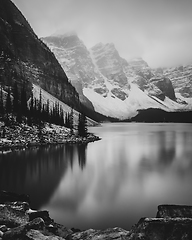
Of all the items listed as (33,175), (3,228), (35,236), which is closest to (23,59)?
(33,175)

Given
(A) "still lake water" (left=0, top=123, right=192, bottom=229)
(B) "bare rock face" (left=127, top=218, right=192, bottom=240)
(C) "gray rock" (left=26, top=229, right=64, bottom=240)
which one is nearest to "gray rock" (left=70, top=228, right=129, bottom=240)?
(B) "bare rock face" (left=127, top=218, right=192, bottom=240)

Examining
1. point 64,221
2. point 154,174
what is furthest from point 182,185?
point 64,221

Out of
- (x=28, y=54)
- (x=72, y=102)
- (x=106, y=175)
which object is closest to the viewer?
(x=106, y=175)

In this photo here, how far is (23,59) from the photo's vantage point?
111125 mm

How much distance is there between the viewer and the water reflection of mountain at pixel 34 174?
1696 cm

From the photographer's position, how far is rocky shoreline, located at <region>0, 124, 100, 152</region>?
39281mm

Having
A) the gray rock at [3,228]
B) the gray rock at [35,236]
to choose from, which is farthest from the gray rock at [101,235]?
the gray rock at [3,228]

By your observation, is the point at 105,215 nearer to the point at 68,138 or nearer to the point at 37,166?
the point at 37,166

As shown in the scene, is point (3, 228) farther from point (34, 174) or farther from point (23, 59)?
point (23, 59)

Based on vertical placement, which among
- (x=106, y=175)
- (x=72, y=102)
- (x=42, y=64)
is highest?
(x=42, y=64)

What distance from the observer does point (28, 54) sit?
379 ft

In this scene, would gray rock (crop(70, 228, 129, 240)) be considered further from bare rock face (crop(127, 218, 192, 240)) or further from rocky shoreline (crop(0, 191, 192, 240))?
bare rock face (crop(127, 218, 192, 240))

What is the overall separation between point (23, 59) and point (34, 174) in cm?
10030

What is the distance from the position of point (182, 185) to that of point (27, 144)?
1185 inches
